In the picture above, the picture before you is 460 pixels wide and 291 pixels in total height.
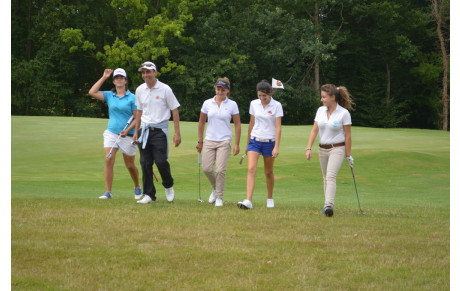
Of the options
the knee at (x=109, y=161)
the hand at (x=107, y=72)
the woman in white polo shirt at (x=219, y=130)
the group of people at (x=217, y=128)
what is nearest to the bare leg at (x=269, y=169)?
the group of people at (x=217, y=128)

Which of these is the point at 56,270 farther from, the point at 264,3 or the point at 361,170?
the point at 264,3

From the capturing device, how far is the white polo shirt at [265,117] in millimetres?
10414

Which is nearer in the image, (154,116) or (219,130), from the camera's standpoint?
(154,116)

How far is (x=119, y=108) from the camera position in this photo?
11.2 meters

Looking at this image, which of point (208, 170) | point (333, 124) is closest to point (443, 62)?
point (208, 170)

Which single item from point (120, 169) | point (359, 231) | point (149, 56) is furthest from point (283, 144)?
point (149, 56)

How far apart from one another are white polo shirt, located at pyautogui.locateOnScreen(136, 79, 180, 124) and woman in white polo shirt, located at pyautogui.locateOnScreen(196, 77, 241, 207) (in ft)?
1.83

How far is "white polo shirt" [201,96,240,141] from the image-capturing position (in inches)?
416

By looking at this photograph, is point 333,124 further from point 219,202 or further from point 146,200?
point 146,200

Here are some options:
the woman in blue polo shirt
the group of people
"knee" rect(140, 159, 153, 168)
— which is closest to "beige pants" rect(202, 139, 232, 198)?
the group of people

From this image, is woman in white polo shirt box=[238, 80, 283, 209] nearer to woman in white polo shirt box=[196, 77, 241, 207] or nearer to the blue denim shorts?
the blue denim shorts

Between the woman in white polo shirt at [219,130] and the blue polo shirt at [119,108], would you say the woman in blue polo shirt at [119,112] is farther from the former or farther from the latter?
the woman in white polo shirt at [219,130]

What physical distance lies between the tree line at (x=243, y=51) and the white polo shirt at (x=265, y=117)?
122ft

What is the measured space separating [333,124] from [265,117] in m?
1.25
